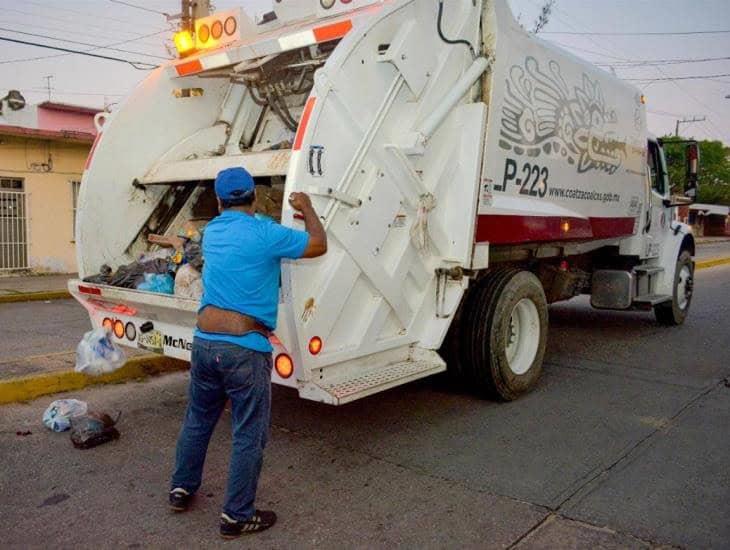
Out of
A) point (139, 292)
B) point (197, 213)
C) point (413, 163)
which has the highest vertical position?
point (413, 163)

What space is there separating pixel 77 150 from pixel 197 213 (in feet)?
35.3

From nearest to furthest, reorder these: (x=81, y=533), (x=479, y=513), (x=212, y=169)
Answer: (x=81, y=533), (x=479, y=513), (x=212, y=169)

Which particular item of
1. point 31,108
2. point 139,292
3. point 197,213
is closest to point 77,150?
point 31,108

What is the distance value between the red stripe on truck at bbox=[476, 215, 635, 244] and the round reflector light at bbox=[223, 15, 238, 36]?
7.18ft

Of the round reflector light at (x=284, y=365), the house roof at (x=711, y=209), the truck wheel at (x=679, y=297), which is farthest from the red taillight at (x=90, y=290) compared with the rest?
the house roof at (x=711, y=209)

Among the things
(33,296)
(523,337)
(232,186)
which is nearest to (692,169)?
(523,337)

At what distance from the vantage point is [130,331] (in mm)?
4789

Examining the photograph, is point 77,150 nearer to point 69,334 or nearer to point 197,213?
point 69,334

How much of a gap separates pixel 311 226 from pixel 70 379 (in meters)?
3.08

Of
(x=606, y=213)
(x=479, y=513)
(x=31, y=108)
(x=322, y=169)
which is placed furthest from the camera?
(x=31, y=108)

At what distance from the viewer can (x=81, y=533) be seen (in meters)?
3.22

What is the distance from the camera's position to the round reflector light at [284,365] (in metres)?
3.79

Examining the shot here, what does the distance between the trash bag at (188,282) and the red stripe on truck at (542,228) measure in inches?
74.2

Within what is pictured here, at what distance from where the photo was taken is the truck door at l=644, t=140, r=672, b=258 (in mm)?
7953
